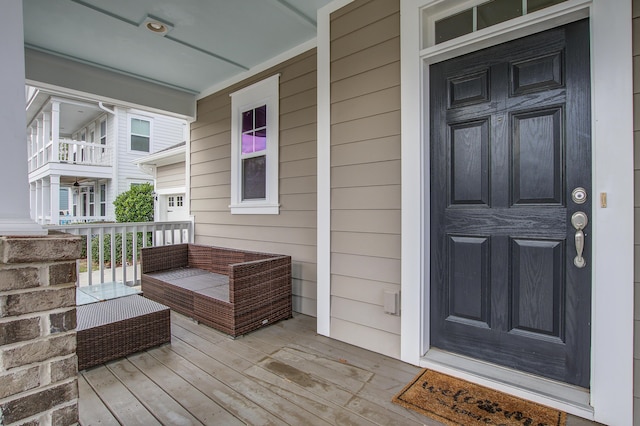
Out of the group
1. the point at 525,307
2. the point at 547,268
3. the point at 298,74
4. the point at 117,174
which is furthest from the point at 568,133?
the point at 117,174

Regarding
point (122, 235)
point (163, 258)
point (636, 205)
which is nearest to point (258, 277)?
point (163, 258)

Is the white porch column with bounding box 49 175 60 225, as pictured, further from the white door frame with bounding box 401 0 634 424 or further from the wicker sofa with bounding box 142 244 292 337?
the white door frame with bounding box 401 0 634 424

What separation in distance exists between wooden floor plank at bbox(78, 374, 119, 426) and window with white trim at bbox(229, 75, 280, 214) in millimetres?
2173

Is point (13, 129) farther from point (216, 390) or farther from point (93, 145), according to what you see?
point (93, 145)

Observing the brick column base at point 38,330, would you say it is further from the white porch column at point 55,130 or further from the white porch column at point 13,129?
the white porch column at point 55,130

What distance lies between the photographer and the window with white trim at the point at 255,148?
362 centimetres

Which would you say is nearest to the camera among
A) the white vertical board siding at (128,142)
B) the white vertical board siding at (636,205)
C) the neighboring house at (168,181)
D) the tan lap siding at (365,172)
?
the white vertical board siding at (636,205)

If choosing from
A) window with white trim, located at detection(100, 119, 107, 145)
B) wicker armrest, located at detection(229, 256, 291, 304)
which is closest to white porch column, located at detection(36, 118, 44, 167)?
window with white trim, located at detection(100, 119, 107, 145)

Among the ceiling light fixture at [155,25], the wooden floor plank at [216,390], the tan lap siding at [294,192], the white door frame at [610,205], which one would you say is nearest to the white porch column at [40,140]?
the tan lap siding at [294,192]

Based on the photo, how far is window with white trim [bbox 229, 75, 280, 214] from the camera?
142 inches

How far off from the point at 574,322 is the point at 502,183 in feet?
2.84

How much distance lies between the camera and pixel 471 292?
214 centimetres

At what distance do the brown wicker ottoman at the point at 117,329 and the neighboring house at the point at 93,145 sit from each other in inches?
279

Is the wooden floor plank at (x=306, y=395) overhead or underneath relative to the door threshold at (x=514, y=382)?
underneath
